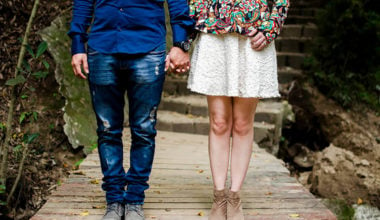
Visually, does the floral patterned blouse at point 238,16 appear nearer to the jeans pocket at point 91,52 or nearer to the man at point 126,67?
the man at point 126,67

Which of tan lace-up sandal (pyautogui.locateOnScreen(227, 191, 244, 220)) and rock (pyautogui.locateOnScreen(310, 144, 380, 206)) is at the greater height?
tan lace-up sandal (pyautogui.locateOnScreen(227, 191, 244, 220))

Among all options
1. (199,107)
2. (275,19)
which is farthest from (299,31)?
(275,19)

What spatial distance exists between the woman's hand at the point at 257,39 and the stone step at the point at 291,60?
14.6 ft

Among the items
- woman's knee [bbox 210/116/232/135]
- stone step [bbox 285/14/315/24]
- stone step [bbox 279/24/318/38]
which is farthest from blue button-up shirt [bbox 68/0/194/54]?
stone step [bbox 285/14/315/24]

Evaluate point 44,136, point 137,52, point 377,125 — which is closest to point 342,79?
point 377,125

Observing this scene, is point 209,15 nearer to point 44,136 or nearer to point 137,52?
point 137,52

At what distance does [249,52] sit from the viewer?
2367 millimetres

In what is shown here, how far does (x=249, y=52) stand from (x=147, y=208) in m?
1.19

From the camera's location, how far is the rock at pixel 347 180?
4316 millimetres

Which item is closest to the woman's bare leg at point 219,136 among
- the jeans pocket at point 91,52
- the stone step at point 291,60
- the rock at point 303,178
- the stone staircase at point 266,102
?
the jeans pocket at point 91,52

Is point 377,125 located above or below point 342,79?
below

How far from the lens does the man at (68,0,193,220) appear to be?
223 centimetres

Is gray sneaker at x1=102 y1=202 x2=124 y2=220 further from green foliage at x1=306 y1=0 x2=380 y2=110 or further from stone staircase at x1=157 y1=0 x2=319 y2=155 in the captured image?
green foliage at x1=306 y1=0 x2=380 y2=110

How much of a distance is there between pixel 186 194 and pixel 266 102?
317 centimetres
